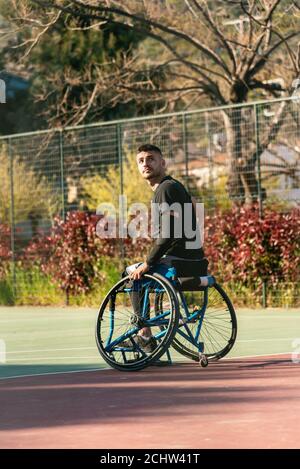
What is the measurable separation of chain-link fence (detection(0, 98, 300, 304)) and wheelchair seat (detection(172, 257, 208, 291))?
785 cm

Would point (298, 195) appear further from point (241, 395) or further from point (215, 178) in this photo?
point (241, 395)

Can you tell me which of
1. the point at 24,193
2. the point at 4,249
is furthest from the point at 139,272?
the point at 24,193

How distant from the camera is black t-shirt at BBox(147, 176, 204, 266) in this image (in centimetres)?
1057

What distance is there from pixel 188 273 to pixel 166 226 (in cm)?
49

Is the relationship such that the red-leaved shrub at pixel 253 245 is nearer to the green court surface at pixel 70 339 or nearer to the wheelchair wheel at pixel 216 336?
the green court surface at pixel 70 339

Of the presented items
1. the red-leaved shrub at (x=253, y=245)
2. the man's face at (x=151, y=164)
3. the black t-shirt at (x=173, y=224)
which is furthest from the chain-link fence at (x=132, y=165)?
the black t-shirt at (x=173, y=224)

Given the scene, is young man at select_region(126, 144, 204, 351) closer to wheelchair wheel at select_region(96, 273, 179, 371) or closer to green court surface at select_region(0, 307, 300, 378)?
wheelchair wheel at select_region(96, 273, 179, 371)

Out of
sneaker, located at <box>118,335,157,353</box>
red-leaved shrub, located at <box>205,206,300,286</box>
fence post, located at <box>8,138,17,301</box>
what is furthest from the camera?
fence post, located at <box>8,138,17,301</box>

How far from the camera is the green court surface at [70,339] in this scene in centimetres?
1188

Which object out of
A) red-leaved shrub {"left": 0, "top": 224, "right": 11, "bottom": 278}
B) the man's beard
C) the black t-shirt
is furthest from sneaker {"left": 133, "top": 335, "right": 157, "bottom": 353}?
red-leaved shrub {"left": 0, "top": 224, "right": 11, "bottom": 278}

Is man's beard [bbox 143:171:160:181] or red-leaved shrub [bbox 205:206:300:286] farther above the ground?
man's beard [bbox 143:171:160:181]

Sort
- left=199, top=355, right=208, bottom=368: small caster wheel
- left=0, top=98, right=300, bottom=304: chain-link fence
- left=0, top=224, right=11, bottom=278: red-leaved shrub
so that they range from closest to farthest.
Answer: left=199, top=355, right=208, bottom=368: small caster wheel < left=0, top=98, right=300, bottom=304: chain-link fence < left=0, top=224, right=11, bottom=278: red-leaved shrub

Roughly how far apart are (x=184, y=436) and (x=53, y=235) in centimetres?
1583

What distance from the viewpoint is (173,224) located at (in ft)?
34.8
